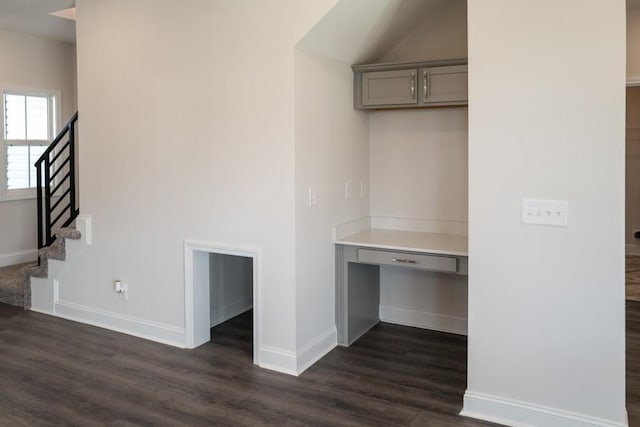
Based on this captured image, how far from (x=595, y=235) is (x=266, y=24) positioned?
2.30 m

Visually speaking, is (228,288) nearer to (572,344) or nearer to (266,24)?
(266,24)

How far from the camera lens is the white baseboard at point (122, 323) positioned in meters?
4.17

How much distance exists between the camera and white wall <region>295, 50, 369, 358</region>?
3.62 m

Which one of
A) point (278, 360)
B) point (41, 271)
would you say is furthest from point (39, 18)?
point (278, 360)

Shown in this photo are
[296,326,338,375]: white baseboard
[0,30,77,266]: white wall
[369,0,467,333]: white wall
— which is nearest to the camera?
[296,326,338,375]: white baseboard

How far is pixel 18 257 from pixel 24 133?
4.62ft

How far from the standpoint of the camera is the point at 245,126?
3.69 m

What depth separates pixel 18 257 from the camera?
20.6ft

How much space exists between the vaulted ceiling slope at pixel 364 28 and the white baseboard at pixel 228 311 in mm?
2290

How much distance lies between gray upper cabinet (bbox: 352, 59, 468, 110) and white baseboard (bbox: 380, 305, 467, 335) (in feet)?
5.53

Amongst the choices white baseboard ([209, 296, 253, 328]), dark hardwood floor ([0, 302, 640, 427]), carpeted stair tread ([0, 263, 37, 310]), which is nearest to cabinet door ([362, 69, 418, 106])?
dark hardwood floor ([0, 302, 640, 427])

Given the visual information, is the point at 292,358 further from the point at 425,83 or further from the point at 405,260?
the point at 425,83

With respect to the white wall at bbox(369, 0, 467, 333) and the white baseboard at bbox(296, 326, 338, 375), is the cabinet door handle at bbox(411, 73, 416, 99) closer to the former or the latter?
→ the white wall at bbox(369, 0, 467, 333)

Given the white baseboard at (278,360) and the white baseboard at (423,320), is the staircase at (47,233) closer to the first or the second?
the white baseboard at (278,360)
